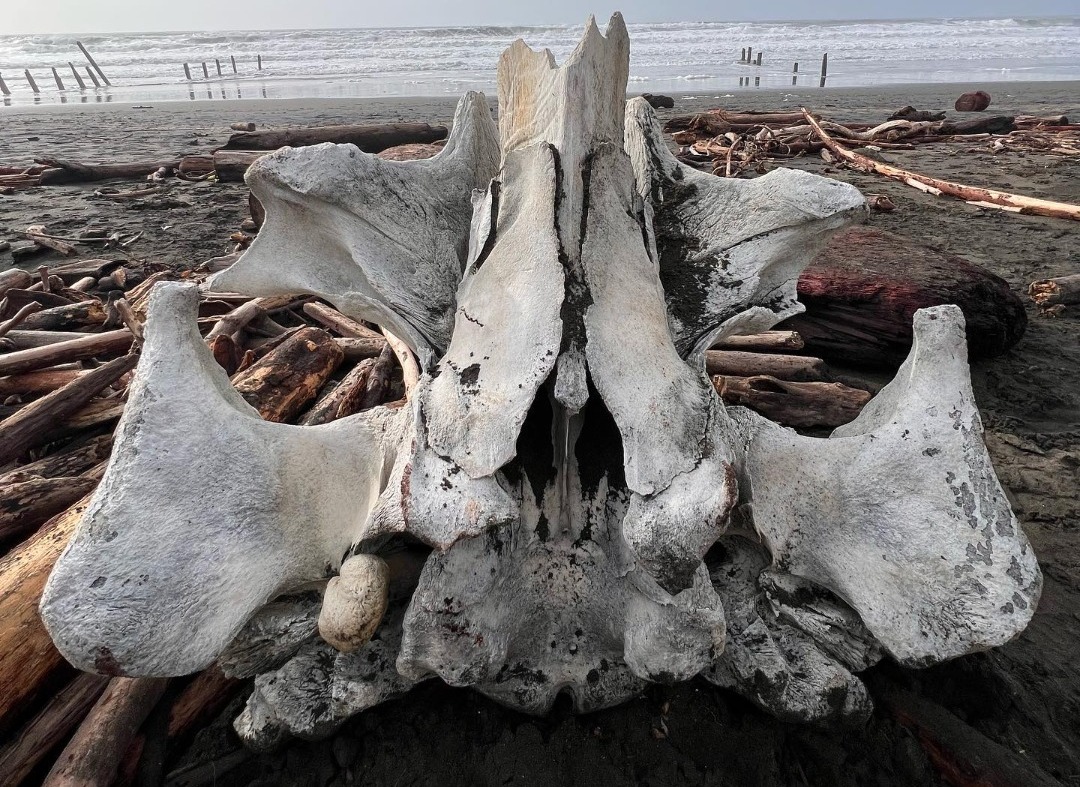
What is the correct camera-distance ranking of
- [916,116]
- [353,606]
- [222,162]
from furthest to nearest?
[916,116] → [222,162] → [353,606]

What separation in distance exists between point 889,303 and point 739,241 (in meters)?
1.95

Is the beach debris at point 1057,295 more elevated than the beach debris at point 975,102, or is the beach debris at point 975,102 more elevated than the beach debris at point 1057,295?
the beach debris at point 975,102

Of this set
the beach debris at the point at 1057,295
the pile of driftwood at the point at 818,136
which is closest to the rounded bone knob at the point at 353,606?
the beach debris at the point at 1057,295

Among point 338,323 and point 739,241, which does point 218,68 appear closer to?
point 338,323

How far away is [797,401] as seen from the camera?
281 centimetres

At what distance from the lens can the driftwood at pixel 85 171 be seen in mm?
8055

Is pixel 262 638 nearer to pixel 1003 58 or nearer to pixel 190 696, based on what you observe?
pixel 190 696

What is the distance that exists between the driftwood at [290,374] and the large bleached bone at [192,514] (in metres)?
1.06

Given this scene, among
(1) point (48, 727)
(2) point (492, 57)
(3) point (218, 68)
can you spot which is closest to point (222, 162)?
(1) point (48, 727)

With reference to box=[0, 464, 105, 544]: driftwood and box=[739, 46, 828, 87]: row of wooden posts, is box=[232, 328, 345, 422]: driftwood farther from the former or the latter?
box=[739, 46, 828, 87]: row of wooden posts

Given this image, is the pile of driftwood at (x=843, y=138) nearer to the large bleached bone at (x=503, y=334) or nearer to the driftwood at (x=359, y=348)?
the driftwood at (x=359, y=348)

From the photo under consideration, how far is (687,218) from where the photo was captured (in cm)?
196

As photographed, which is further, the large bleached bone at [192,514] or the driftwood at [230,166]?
the driftwood at [230,166]

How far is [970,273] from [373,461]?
3.49 meters
